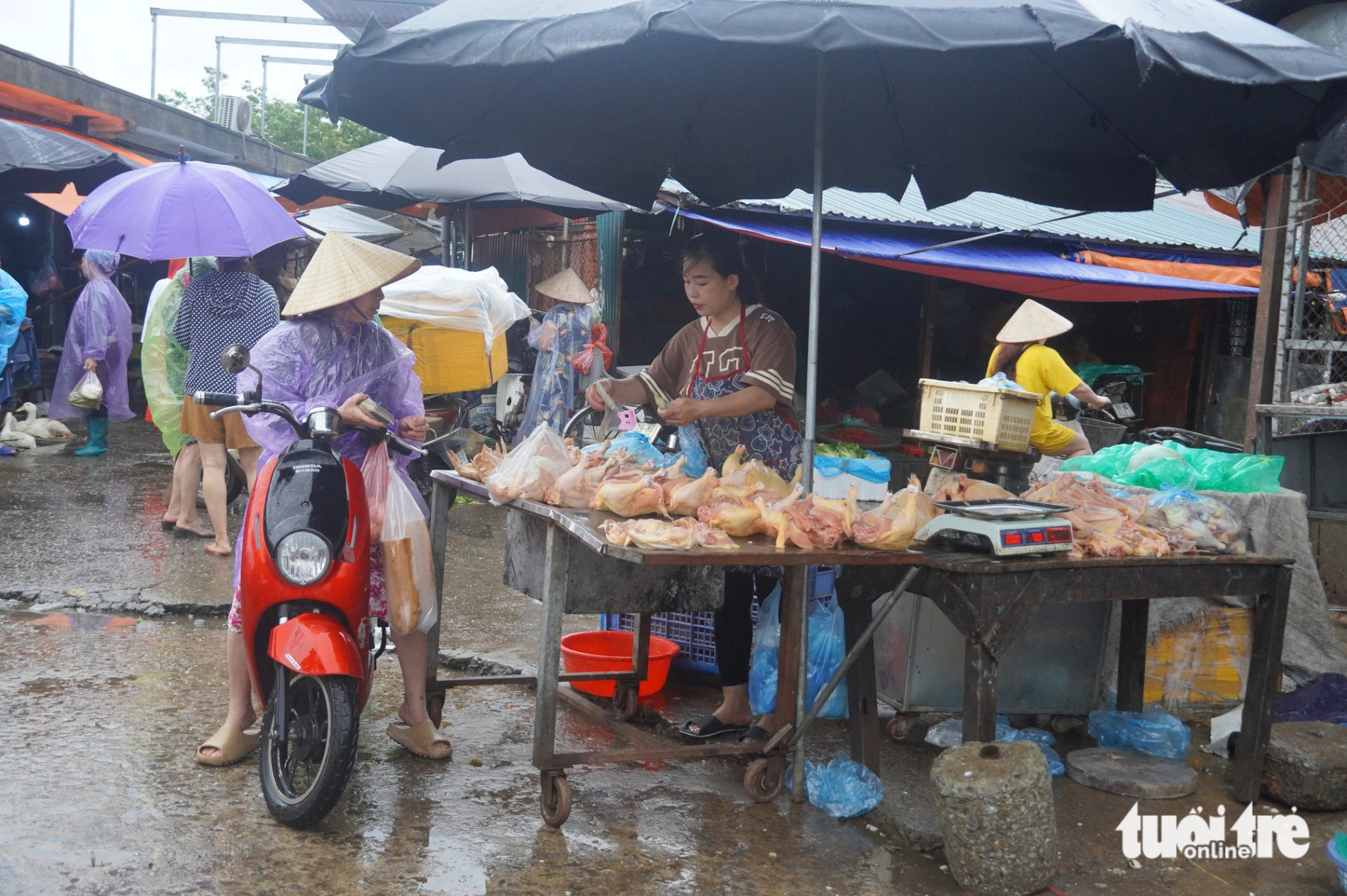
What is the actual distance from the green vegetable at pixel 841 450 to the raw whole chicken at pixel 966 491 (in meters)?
4.13

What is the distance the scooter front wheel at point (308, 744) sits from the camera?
125 inches

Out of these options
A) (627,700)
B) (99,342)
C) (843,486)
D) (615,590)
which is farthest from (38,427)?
(615,590)

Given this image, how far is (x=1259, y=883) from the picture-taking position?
133 inches

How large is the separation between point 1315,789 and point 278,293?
7902 millimetres

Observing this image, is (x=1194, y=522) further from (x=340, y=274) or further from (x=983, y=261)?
(x=983, y=261)

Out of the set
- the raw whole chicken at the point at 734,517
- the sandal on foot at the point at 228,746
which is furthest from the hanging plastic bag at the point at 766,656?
the sandal on foot at the point at 228,746

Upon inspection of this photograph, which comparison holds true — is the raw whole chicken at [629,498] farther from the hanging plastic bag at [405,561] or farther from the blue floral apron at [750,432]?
the blue floral apron at [750,432]

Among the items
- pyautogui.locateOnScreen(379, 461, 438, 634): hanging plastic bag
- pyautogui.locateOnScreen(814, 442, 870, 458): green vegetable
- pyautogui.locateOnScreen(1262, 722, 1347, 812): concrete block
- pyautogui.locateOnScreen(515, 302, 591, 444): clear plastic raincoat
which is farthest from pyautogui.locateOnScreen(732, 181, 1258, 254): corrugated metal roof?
pyautogui.locateOnScreen(1262, 722, 1347, 812): concrete block

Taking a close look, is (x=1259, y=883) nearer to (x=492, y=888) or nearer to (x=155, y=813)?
(x=492, y=888)

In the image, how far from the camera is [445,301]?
8031mm

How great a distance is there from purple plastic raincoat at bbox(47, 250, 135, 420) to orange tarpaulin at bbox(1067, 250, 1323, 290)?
901cm

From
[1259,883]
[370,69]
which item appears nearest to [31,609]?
[370,69]

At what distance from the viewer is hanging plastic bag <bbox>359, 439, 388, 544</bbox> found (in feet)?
12.4

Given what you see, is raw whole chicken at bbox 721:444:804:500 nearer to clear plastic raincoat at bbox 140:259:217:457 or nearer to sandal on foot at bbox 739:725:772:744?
sandal on foot at bbox 739:725:772:744
